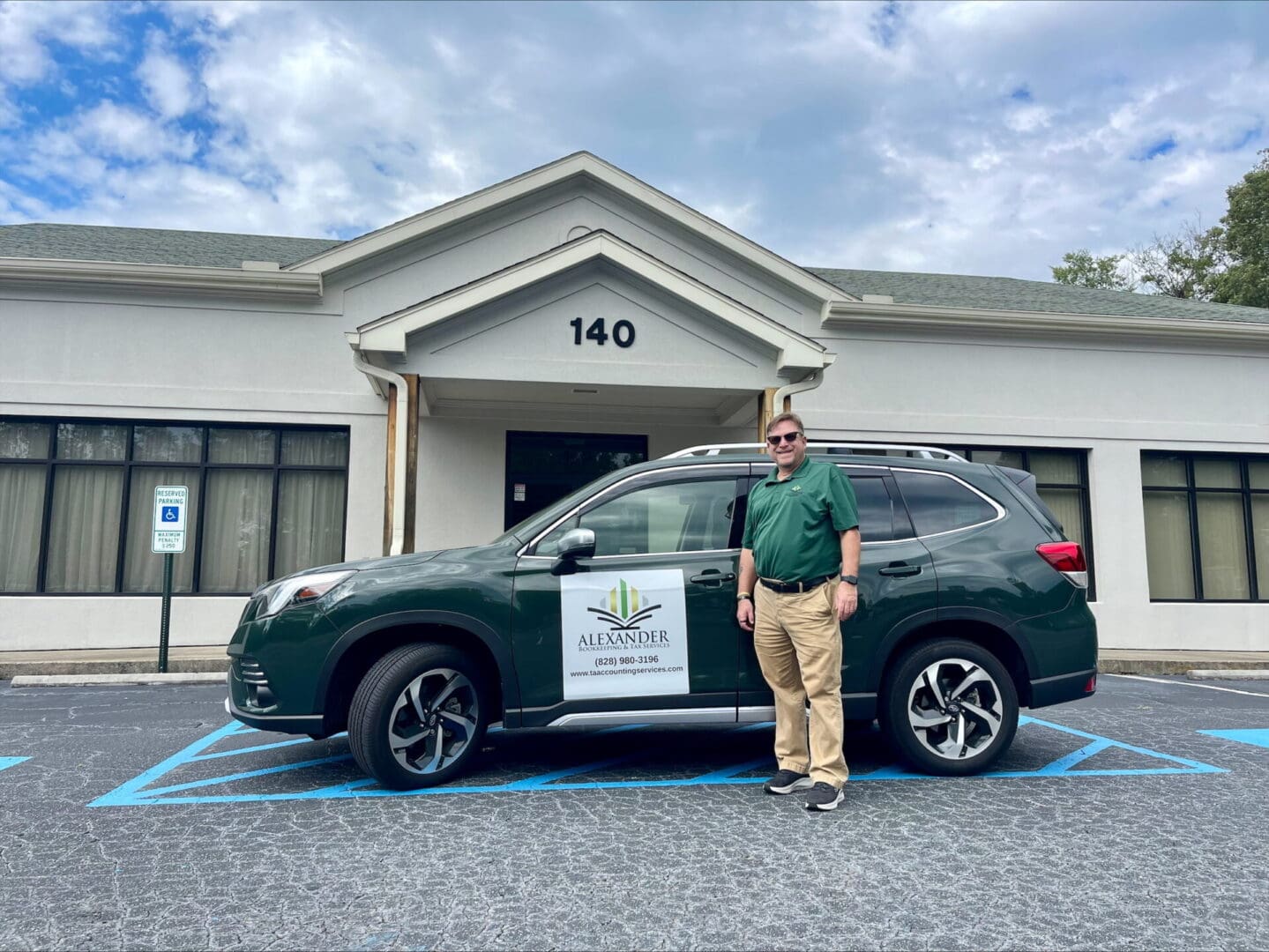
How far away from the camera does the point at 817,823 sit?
3879 millimetres

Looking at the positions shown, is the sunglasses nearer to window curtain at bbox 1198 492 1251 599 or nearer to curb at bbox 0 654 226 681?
curb at bbox 0 654 226 681

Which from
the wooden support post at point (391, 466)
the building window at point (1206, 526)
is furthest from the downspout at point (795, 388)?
the building window at point (1206, 526)

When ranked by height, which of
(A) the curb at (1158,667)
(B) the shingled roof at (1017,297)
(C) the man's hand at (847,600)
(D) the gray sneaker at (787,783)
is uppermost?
(B) the shingled roof at (1017,297)

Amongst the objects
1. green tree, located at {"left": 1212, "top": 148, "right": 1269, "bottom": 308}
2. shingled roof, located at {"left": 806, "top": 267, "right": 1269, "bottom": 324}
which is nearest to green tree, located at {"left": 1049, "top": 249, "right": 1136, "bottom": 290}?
green tree, located at {"left": 1212, "top": 148, "right": 1269, "bottom": 308}

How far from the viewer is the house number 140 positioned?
1071 cm

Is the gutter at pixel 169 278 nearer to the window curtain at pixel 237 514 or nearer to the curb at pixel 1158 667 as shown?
the window curtain at pixel 237 514

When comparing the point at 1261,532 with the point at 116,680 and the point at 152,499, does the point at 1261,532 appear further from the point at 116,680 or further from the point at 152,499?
the point at 152,499

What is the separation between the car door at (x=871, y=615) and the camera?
15.0 ft

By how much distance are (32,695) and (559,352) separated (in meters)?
6.52

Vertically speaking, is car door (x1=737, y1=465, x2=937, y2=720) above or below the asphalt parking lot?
above

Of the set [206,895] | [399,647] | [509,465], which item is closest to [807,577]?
[399,647]

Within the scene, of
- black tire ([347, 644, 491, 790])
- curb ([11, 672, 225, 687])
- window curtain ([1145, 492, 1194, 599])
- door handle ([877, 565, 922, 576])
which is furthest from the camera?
window curtain ([1145, 492, 1194, 599])

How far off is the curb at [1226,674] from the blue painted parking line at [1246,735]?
4792mm

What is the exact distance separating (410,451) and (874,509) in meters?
6.55
